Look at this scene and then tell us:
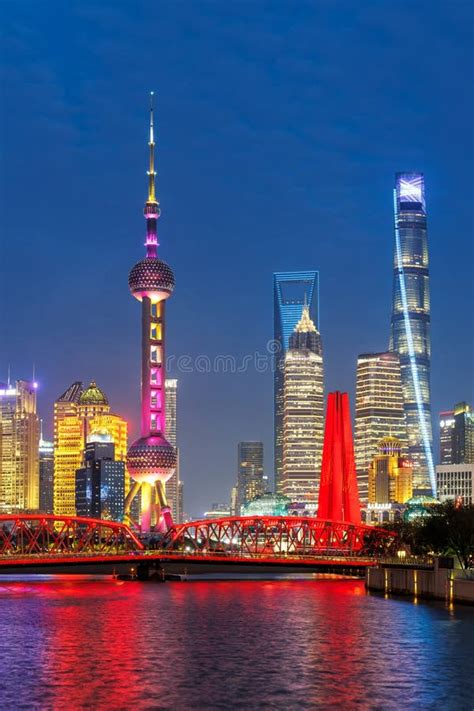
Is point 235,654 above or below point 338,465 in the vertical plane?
below

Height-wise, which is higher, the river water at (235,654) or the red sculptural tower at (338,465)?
the red sculptural tower at (338,465)

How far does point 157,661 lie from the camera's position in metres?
68.1

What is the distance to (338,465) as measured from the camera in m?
179

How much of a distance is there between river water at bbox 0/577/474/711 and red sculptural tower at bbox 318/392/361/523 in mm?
67252

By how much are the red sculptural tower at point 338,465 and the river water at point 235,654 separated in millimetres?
67252

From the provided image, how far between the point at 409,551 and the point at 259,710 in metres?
113

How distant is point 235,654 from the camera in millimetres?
70812

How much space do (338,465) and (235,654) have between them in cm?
10925

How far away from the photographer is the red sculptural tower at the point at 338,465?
179 meters

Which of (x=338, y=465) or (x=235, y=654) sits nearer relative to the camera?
(x=235, y=654)

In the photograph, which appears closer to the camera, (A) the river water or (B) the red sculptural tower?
(A) the river water

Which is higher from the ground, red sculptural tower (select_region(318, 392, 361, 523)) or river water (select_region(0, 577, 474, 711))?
red sculptural tower (select_region(318, 392, 361, 523))

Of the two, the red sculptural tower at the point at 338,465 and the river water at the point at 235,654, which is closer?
the river water at the point at 235,654

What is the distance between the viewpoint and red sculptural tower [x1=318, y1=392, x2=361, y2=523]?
17900cm
